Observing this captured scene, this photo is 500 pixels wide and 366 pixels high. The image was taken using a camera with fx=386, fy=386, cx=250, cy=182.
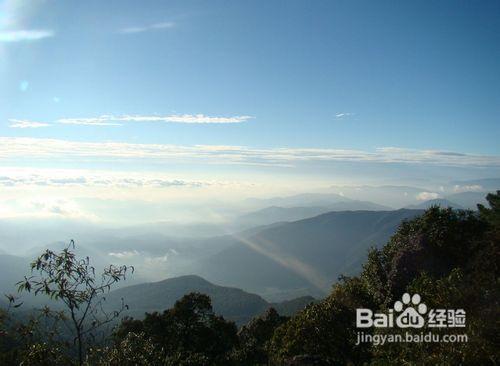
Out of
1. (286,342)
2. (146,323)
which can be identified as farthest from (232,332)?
(286,342)

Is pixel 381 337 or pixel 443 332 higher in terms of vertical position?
pixel 443 332

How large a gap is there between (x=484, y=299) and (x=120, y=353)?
16.5 metres

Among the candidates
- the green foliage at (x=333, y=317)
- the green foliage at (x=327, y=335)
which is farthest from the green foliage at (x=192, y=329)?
the green foliage at (x=327, y=335)

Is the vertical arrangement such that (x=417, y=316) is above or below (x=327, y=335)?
above

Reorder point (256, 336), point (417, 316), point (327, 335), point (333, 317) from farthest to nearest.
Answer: point (256, 336) < point (333, 317) < point (327, 335) < point (417, 316)

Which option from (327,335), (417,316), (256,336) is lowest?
(256,336)

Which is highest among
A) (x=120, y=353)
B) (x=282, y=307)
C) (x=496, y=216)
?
(x=496, y=216)

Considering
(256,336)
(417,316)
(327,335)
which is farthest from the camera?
(256,336)

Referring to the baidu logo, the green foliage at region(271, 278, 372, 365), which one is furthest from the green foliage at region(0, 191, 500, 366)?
the baidu logo

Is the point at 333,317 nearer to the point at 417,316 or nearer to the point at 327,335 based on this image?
the point at 327,335

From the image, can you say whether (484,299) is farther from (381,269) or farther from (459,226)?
(459,226)

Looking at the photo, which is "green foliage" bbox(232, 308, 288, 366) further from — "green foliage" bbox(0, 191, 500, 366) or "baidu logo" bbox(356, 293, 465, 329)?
"baidu logo" bbox(356, 293, 465, 329)

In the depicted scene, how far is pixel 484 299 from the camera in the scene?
725 inches

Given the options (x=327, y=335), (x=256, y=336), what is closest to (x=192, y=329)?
(x=256, y=336)
